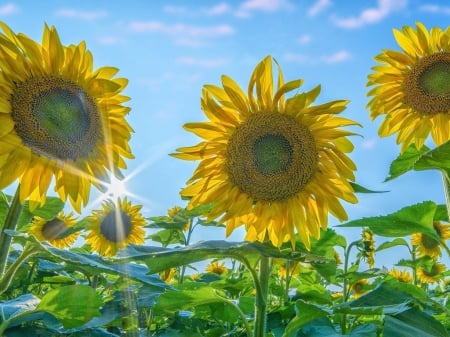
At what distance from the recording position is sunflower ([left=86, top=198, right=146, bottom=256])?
6.78m

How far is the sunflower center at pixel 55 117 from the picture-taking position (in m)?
2.91

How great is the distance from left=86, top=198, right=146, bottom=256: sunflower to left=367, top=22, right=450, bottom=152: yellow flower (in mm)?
3287

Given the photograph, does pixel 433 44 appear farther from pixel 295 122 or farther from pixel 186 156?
pixel 186 156

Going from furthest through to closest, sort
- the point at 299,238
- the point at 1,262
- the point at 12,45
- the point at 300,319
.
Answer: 1. the point at 299,238
2. the point at 12,45
3. the point at 300,319
4. the point at 1,262

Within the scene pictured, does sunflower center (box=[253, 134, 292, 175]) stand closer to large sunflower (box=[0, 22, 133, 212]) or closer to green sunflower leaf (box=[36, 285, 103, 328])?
large sunflower (box=[0, 22, 133, 212])

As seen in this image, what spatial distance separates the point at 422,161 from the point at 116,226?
4661 millimetres

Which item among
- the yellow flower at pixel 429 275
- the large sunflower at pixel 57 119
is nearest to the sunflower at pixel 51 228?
the large sunflower at pixel 57 119

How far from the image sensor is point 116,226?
6.86 metres

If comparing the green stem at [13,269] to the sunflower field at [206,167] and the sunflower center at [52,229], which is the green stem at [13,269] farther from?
the sunflower center at [52,229]

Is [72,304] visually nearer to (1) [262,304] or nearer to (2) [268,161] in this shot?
(1) [262,304]

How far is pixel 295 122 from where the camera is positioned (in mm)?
2988

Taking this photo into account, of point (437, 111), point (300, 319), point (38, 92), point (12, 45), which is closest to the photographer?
point (300, 319)

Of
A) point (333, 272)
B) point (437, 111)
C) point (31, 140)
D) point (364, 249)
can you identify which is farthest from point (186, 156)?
point (364, 249)

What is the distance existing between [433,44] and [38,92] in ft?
9.67
